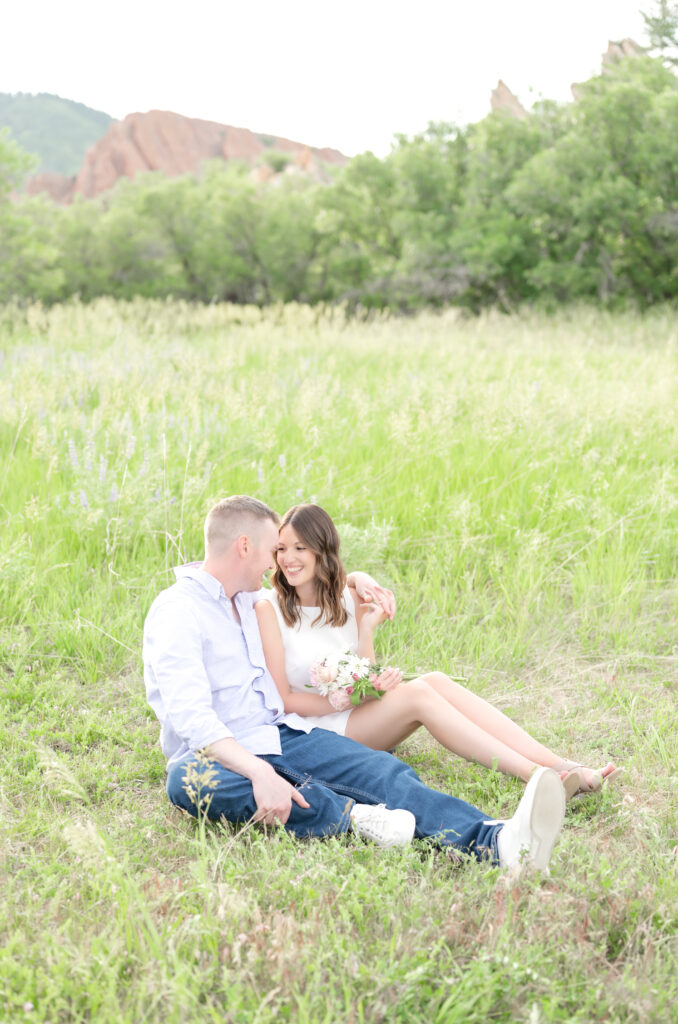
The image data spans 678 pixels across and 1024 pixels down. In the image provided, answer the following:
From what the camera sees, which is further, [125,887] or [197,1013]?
[125,887]

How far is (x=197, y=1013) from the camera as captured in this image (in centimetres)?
204

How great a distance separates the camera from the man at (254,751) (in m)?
2.77

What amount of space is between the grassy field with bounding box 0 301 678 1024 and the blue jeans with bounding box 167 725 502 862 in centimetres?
11

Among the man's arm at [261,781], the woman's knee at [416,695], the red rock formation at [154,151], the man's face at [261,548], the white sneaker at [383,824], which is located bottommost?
the white sneaker at [383,824]

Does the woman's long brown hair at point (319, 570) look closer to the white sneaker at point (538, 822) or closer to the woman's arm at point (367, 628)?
the woman's arm at point (367, 628)

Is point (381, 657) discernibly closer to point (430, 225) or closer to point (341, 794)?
point (341, 794)

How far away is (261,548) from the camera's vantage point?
3.30m

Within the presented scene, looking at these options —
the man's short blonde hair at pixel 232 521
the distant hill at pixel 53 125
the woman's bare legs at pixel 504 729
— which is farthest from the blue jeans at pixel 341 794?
the distant hill at pixel 53 125

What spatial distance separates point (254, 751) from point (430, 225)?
1766 cm

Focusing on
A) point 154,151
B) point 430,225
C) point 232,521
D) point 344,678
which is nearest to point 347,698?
point 344,678

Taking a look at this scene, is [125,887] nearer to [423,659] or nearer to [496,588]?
[423,659]

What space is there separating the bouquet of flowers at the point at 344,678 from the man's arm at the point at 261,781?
1.69 feet

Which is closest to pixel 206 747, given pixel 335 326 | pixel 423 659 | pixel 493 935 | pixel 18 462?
pixel 493 935

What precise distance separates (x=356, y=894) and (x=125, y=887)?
26.7 inches
